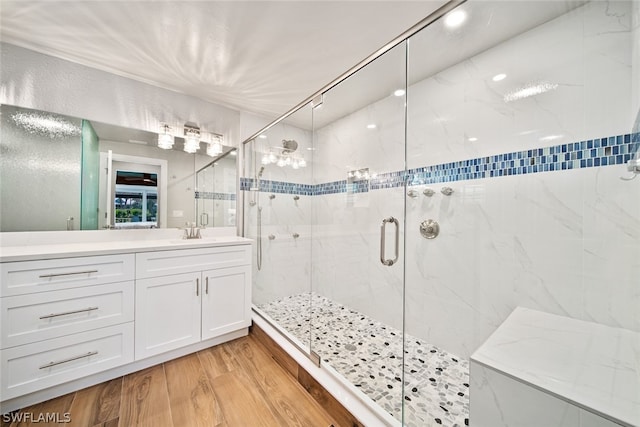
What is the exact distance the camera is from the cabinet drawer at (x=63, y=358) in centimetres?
124

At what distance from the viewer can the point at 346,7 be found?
131 centimetres

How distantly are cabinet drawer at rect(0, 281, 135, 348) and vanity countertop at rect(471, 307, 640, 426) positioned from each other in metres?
2.03

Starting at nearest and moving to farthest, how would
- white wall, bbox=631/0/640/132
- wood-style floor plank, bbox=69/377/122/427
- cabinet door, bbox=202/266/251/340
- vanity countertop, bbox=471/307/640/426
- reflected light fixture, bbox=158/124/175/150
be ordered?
1. vanity countertop, bbox=471/307/640/426
2. white wall, bbox=631/0/640/132
3. wood-style floor plank, bbox=69/377/122/427
4. cabinet door, bbox=202/266/251/340
5. reflected light fixture, bbox=158/124/175/150

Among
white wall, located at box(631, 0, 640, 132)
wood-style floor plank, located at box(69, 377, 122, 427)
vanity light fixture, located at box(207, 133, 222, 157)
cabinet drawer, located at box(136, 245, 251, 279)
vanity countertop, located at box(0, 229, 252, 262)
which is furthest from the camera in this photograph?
vanity light fixture, located at box(207, 133, 222, 157)

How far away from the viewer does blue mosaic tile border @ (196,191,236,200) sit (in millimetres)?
2328

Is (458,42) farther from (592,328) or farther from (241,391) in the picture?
(241,391)

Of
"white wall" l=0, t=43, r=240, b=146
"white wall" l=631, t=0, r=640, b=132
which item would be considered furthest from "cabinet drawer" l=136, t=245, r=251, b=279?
"white wall" l=631, t=0, r=640, b=132

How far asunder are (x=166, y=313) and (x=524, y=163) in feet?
8.74

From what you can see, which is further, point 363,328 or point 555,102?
point 363,328

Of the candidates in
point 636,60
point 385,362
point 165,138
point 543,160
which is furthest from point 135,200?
point 636,60

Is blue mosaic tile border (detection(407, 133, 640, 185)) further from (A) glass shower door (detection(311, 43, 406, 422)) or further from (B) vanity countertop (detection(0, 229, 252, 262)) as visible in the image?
(B) vanity countertop (detection(0, 229, 252, 262))

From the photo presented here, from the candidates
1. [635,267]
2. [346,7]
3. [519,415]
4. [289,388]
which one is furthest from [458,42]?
[289,388]

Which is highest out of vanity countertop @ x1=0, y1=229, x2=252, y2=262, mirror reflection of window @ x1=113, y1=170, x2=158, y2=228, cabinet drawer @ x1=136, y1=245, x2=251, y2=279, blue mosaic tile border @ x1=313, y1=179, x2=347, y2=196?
blue mosaic tile border @ x1=313, y1=179, x2=347, y2=196

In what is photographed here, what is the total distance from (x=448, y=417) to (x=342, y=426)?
0.57 m
